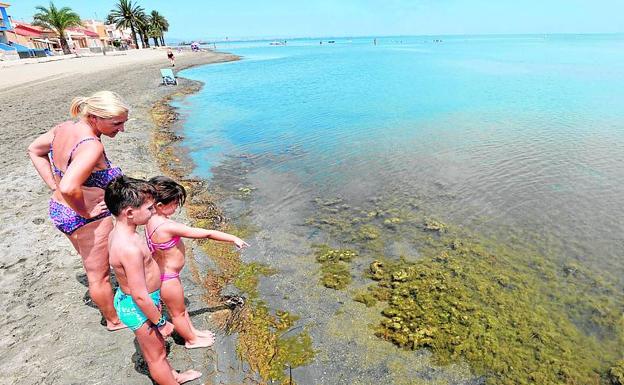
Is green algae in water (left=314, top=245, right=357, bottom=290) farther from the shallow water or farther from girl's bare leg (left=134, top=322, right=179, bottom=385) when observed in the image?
girl's bare leg (left=134, top=322, right=179, bottom=385)

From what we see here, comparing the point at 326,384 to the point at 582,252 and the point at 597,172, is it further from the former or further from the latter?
the point at 597,172

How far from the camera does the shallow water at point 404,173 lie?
5.03 metres

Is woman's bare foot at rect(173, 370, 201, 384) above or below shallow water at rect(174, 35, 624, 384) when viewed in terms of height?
above

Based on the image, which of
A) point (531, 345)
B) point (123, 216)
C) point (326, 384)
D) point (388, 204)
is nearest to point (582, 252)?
point (531, 345)

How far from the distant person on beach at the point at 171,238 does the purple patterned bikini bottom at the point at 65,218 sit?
0.62 metres

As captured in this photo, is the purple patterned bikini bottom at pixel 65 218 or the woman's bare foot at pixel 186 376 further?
the woman's bare foot at pixel 186 376

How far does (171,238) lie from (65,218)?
1.01m

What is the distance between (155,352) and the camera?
3182 mm

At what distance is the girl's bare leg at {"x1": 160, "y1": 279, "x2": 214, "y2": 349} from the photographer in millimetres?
3592

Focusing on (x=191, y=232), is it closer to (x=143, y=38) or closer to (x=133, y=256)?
(x=133, y=256)

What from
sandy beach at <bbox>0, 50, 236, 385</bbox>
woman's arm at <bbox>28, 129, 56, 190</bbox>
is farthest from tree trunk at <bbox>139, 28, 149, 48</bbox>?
woman's arm at <bbox>28, 129, 56, 190</bbox>

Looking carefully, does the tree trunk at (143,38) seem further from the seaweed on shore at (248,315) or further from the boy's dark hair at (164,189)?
the boy's dark hair at (164,189)

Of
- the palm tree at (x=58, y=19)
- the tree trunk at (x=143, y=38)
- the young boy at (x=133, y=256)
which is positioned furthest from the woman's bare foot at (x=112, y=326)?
the tree trunk at (x=143, y=38)

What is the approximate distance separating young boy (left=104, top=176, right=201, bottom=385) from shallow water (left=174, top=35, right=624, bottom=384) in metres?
1.93
